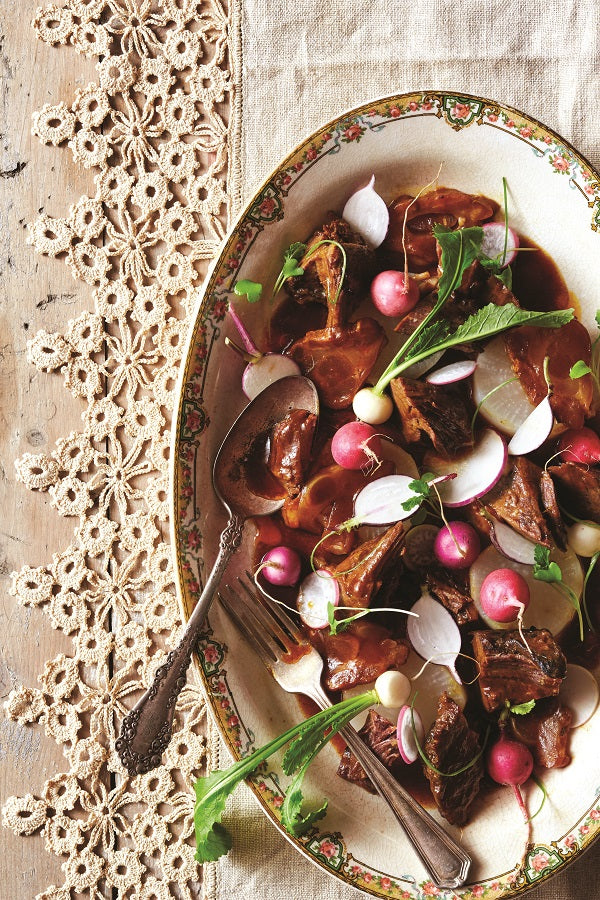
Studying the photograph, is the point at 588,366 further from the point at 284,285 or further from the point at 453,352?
the point at 284,285

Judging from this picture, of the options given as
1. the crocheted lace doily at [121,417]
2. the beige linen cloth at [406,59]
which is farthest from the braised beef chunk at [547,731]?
the beige linen cloth at [406,59]

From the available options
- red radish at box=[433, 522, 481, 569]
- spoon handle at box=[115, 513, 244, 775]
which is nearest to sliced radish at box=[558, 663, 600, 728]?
red radish at box=[433, 522, 481, 569]

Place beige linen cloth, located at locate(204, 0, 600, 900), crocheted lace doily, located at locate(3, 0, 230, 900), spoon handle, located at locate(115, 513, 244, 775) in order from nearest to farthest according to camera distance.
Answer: spoon handle, located at locate(115, 513, 244, 775), crocheted lace doily, located at locate(3, 0, 230, 900), beige linen cloth, located at locate(204, 0, 600, 900)

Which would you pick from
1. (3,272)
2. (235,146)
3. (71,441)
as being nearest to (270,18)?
(235,146)

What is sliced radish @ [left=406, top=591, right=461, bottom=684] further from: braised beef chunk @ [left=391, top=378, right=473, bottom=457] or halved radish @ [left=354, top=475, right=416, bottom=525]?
braised beef chunk @ [left=391, top=378, right=473, bottom=457]

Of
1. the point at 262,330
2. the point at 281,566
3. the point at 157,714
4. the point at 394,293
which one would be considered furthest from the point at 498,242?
the point at 157,714

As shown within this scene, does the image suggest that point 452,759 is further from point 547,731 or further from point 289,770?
point 289,770
